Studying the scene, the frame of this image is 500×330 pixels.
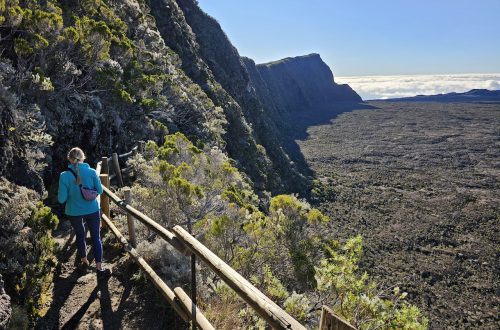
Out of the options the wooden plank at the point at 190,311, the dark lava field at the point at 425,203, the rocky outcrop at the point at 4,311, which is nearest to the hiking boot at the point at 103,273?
the rocky outcrop at the point at 4,311

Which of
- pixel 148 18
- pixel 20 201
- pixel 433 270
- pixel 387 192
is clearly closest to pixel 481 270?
pixel 433 270

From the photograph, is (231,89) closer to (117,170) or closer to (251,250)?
(117,170)

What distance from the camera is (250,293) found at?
9.33ft

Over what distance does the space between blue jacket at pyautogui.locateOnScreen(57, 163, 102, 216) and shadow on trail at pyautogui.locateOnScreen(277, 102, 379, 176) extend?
177 ft

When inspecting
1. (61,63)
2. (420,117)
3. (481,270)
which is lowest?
(481,270)

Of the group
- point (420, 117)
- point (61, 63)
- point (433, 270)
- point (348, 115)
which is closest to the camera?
point (61, 63)

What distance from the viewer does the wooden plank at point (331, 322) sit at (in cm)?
220

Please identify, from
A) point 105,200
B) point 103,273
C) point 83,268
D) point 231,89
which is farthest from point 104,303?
point 231,89

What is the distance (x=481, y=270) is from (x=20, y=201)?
3426 cm

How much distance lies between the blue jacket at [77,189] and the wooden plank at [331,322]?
442 centimetres

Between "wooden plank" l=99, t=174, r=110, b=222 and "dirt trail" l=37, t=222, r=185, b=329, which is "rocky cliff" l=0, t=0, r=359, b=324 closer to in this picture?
"dirt trail" l=37, t=222, r=185, b=329

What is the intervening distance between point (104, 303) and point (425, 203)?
162 ft

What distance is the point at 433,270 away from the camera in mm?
29719

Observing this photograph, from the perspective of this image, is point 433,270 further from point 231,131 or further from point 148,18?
point 148,18
